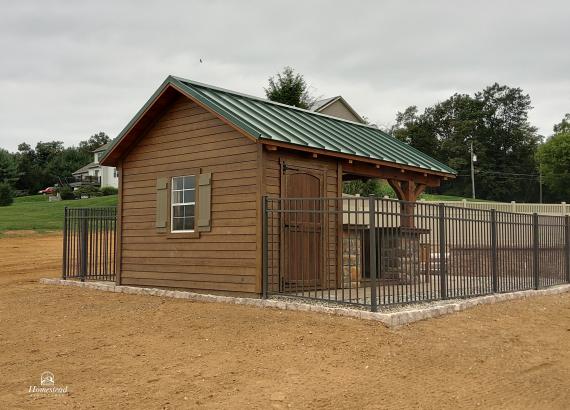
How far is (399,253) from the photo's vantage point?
11008 mm

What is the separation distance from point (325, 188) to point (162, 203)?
354cm

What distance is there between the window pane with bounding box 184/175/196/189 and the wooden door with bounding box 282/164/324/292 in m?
2.13

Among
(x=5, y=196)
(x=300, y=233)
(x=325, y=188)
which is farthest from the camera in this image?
(x=5, y=196)

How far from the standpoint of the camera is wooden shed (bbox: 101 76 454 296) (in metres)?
11.2

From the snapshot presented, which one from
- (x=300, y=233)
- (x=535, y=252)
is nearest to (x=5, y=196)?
(x=300, y=233)

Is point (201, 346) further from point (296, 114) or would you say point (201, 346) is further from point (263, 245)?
point (296, 114)

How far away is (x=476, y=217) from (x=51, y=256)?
16.2m

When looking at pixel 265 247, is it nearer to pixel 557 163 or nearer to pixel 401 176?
pixel 401 176

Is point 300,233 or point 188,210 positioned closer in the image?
point 300,233

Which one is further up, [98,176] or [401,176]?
[98,176]

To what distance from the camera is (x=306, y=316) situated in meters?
9.31

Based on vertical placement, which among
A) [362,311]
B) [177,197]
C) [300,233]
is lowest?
[362,311]

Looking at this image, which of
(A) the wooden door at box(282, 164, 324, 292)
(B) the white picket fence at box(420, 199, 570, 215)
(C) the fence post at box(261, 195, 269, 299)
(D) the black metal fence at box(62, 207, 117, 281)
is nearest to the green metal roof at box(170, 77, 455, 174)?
(A) the wooden door at box(282, 164, 324, 292)

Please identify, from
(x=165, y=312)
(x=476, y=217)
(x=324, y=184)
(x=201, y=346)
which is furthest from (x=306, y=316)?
(x=476, y=217)
